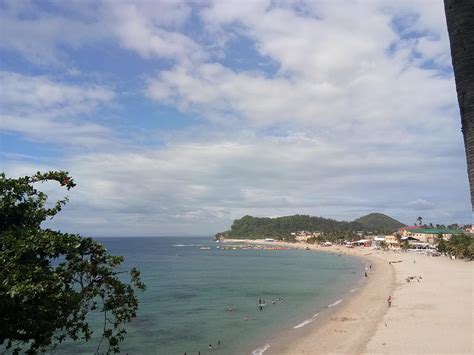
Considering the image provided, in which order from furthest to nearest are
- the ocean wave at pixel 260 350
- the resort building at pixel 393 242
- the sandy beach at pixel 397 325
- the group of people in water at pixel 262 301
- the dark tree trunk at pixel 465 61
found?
the resort building at pixel 393 242
the group of people in water at pixel 262 301
the ocean wave at pixel 260 350
the sandy beach at pixel 397 325
the dark tree trunk at pixel 465 61

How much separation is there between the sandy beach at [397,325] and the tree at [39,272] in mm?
18304

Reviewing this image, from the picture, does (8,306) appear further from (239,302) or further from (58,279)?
(239,302)

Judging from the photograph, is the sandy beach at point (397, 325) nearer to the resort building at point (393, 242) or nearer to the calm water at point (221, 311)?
the calm water at point (221, 311)

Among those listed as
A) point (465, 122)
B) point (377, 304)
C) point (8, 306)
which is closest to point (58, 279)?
point (8, 306)

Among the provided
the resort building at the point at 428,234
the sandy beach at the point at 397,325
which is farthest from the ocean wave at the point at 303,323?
the resort building at the point at 428,234

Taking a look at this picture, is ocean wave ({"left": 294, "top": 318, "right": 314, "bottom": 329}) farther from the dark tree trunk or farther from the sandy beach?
the dark tree trunk

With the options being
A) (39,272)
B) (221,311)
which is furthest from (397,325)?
(39,272)

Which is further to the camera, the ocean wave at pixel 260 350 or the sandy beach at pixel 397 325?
the ocean wave at pixel 260 350

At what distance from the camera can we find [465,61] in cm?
428

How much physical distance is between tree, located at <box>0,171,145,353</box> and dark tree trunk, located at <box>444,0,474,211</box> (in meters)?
6.22

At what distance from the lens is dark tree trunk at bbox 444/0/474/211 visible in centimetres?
427

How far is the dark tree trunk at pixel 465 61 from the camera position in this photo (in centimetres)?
427

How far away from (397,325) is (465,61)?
27.5m

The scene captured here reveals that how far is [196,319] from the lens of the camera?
33969 mm
